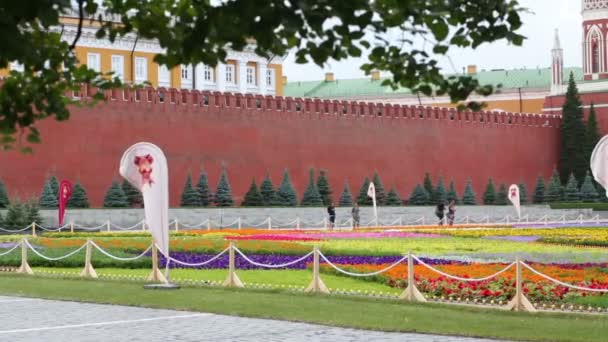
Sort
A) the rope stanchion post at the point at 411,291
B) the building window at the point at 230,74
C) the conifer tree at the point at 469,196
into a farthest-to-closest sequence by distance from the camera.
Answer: the building window at the point at 230,74 < the conifer tree at the point at 469,196 < the rope stanchion post at the point at 411,291

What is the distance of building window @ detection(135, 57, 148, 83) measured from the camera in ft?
160

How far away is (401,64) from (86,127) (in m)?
24.8

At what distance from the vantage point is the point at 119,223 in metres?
27.4

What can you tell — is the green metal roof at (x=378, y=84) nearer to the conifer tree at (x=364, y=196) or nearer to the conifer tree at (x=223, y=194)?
the conifer tree at (x=364, y=196)

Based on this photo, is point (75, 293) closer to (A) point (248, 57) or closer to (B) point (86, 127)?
(B) point (86, 127)

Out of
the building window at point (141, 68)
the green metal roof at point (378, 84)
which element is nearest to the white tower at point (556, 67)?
the green metal roof at point (378, 84)

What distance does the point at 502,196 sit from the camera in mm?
38781

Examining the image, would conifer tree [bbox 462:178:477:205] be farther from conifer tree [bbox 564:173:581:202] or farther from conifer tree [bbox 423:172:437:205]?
conifer tree [bbox 564:173:581:202]

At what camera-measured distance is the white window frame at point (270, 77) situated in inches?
2282

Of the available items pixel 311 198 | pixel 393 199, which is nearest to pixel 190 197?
pixel 311 198

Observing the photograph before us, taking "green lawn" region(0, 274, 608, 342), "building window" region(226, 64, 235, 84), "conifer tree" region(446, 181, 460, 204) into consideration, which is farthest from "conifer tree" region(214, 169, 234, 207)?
"building window" region(226, 64, 235, 84)

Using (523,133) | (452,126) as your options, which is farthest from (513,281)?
(523,133)

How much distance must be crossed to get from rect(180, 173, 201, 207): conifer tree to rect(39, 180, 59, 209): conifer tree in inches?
149

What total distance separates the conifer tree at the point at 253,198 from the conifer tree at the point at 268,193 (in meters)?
0.25
